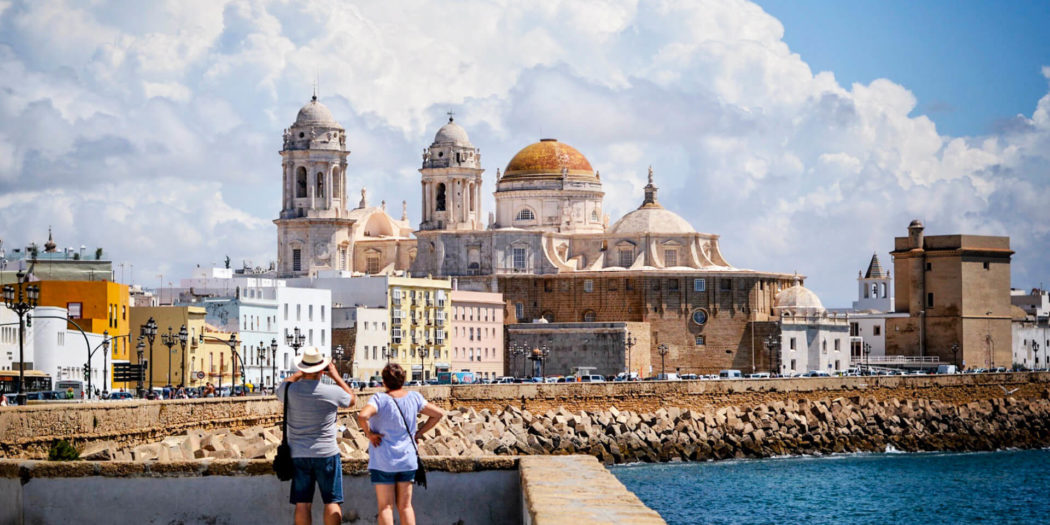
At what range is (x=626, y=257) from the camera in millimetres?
95000

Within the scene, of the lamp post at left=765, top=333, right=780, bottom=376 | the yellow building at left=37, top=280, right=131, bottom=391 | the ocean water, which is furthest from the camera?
the lamp post at left=765, top=333, right=780, bottom=376

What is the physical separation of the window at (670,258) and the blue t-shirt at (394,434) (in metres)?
83.7

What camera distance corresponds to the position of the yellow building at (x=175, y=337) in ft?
199

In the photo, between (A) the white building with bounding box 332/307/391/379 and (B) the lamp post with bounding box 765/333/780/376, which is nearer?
(A) the white building with bounding box 332/307/391/379

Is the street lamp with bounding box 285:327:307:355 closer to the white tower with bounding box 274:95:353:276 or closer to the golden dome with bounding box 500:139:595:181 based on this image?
the white tower with bounding box 274:95:353:276

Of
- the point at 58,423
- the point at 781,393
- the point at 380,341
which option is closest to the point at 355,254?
the point at 380,341

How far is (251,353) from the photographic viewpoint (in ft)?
230

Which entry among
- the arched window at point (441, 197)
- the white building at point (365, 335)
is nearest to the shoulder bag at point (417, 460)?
the white building at point (365, 335)

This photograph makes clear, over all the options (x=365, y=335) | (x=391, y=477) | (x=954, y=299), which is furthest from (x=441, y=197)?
(x=391, y=477)

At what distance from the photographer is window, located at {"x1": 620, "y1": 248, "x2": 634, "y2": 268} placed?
9475 cm

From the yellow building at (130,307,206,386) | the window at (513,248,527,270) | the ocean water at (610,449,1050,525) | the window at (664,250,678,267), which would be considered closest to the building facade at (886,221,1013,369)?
the window at (664,250,678,267)

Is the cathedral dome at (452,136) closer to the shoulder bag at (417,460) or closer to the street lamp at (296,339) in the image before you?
the street lamp at (296,339)

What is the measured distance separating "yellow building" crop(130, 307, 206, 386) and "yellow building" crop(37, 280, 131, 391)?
12.4 feet

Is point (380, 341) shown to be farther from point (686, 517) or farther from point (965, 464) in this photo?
point (686, 517)
